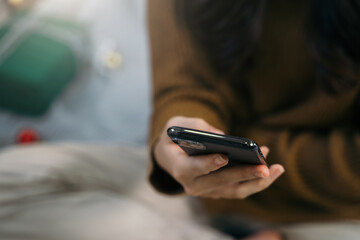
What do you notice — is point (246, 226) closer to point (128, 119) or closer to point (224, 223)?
point (224, 223)

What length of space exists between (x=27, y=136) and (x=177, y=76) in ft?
1.54

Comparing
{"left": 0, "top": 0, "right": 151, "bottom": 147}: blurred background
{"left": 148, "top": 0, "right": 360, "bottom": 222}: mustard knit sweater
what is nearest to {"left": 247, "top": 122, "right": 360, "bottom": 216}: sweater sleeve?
{"left": 148, "top": 0, "right": 360, "bottom": 222}: mustard knit sweater

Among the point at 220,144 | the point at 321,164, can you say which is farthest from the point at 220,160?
the point at 321,164

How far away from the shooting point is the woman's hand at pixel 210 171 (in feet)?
1.06

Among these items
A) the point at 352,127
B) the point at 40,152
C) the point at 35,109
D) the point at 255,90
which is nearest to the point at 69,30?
the point at 35,109

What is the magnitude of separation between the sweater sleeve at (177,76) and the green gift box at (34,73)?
371 millimetres

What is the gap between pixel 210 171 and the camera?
13.6 inches

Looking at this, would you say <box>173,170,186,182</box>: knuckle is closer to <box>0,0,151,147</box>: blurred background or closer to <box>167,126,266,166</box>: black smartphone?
<box>167,126,266,166</box>: black smartphone

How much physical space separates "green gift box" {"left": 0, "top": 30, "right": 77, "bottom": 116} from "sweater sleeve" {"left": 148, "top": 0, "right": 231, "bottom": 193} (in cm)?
37

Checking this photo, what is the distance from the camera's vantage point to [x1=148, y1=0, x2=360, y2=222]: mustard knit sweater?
468 millimetres

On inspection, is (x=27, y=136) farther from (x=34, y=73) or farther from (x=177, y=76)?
(x=177, y=76)

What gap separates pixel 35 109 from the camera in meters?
0.85

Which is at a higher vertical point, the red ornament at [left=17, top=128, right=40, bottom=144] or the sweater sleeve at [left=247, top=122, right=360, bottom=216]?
the red ornament at [left=17, top=128, right=40, bottom=144]

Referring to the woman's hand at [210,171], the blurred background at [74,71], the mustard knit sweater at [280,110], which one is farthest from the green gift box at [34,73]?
the woman's hand at [210,171]
